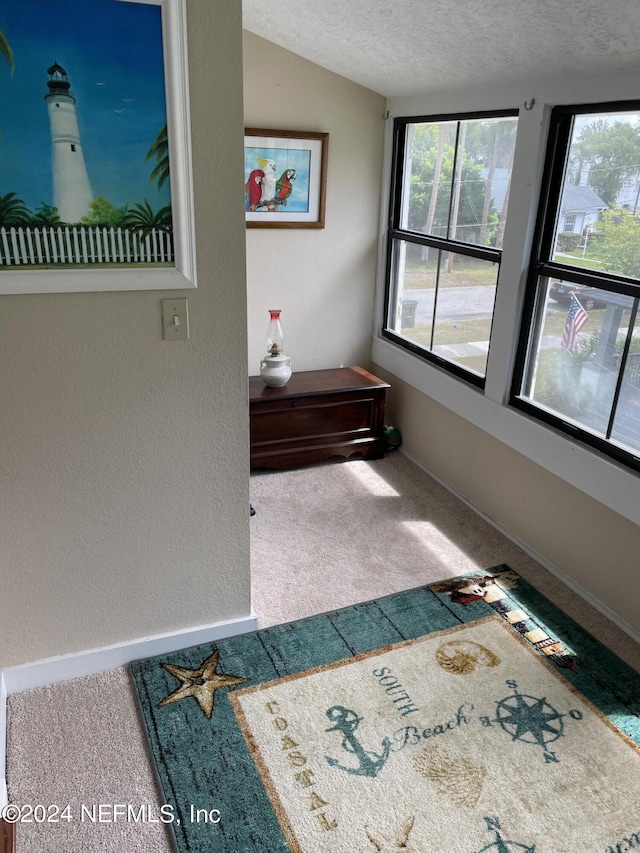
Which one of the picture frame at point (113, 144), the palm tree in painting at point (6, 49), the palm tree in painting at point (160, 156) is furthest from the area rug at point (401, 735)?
the palm tree in painting at point (6, 49)

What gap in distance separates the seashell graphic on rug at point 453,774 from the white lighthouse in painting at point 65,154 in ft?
5.88

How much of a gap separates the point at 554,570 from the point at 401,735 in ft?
3.79

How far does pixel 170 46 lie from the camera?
165 centimetres

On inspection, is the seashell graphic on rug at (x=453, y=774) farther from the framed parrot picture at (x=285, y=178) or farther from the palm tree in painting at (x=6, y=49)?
the framed parrot picture at (x=285, y=178)

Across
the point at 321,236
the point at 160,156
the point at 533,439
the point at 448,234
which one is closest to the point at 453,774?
the point at 533,439

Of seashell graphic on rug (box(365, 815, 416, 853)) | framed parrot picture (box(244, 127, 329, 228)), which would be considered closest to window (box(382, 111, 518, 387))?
framed parrot picture (box(244, 127, 329, 228))

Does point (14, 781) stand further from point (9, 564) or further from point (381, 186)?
point (381, 186)

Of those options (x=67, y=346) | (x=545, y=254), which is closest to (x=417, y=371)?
(x=545, y=254)

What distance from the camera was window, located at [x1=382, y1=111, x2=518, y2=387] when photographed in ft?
9.89

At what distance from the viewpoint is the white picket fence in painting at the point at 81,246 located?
5.57ft

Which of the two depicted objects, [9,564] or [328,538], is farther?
[328,538]

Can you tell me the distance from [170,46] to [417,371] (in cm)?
228

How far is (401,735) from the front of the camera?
1969 millimetres

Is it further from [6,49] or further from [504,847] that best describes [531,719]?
[6,49]
